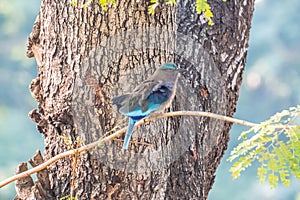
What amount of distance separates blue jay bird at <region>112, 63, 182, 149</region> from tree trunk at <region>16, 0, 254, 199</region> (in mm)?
165

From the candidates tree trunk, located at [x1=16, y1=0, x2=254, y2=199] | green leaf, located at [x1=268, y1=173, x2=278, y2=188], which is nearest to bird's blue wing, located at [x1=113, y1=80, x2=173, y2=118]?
tree trunk, located at [x1=16, y1=0, x2=254, y2=199]

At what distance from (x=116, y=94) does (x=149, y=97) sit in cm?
24

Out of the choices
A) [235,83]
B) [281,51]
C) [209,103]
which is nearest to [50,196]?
[209,103]

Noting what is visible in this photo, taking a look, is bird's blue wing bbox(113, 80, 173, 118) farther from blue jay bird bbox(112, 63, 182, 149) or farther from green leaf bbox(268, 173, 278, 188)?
green leaf bbox(268, 173, 278, 188)

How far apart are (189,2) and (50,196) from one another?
780 millimetres

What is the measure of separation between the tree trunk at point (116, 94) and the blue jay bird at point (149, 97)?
17cm

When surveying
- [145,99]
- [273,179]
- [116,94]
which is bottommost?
[273,179]

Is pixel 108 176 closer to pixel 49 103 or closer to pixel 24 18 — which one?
pixel 49 103

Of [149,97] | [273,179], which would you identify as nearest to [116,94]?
[149,97]

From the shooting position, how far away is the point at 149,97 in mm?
1754

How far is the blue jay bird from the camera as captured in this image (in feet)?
5.57

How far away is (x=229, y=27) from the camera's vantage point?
85.0 inches

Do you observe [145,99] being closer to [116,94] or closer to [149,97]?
[149,97]

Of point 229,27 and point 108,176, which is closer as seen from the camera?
point 108,176
